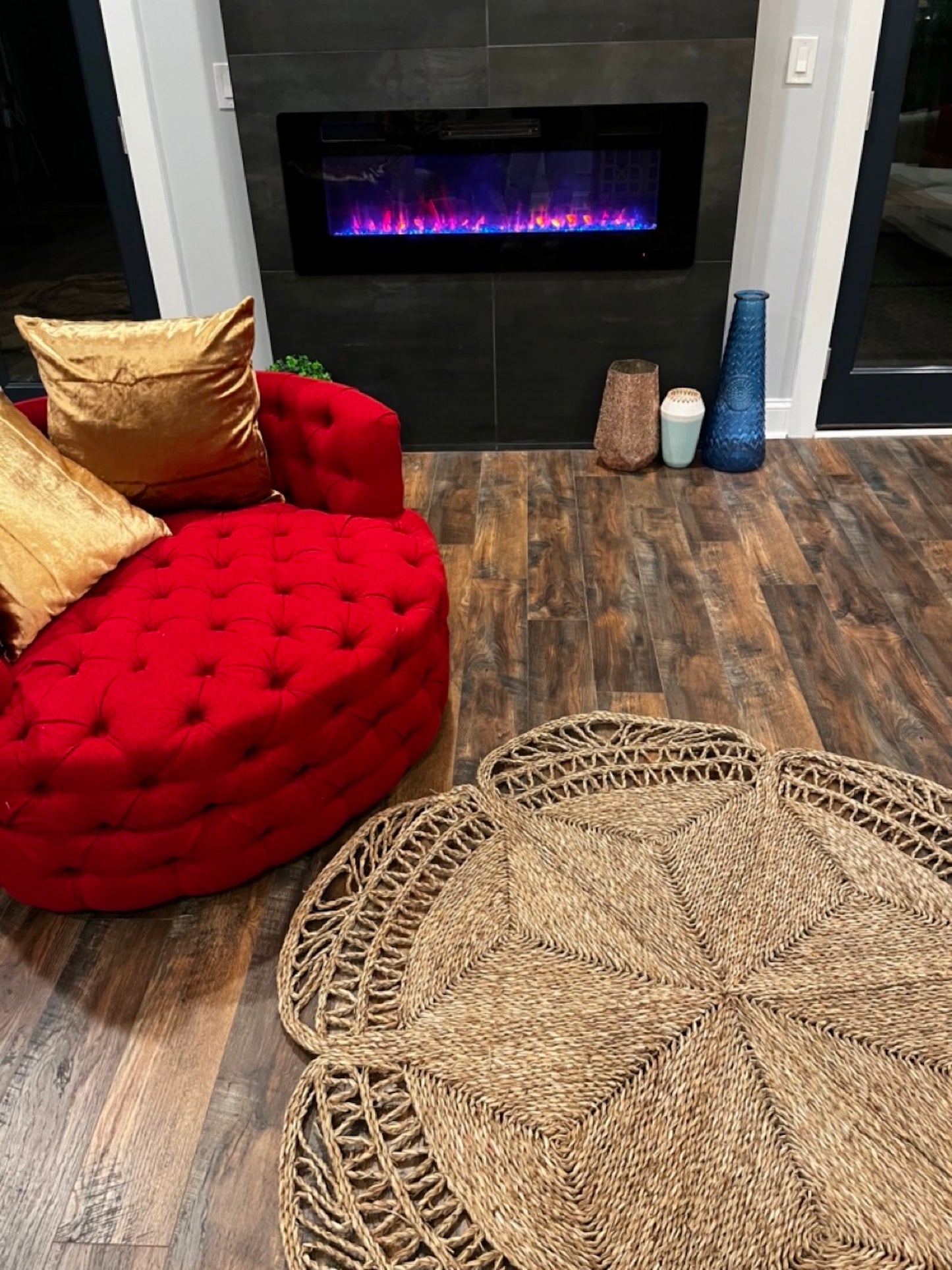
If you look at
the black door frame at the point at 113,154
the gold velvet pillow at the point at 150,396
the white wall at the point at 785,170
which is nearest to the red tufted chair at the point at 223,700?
the gold velvet pillow at the point at 150,396

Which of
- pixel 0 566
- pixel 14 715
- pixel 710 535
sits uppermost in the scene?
pixel 0 566

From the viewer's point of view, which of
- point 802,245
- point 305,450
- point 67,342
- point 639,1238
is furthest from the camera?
point 802,245

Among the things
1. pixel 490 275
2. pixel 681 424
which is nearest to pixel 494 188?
pixel 490 275

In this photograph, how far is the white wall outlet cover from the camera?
3.14 m

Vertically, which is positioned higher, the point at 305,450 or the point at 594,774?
the point at 305,450

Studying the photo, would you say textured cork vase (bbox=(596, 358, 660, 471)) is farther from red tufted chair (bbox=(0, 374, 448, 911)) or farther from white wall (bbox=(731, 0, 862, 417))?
red tufted chair (bbox=(0, 374, 448, 911))

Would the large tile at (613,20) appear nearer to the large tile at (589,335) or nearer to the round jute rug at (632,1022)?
the large tile at (589,335)

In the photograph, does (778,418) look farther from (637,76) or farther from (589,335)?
(637,76)

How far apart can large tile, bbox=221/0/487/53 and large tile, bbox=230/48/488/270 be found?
0.08 ft

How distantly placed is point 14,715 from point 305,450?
894 millimetres

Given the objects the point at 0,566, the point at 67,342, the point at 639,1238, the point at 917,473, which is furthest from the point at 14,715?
the point at 917,473

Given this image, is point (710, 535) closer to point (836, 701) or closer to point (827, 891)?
point (836, 701)

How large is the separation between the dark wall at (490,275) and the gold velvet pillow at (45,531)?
1534 millimetres

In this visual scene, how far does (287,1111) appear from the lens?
1.55 meters
